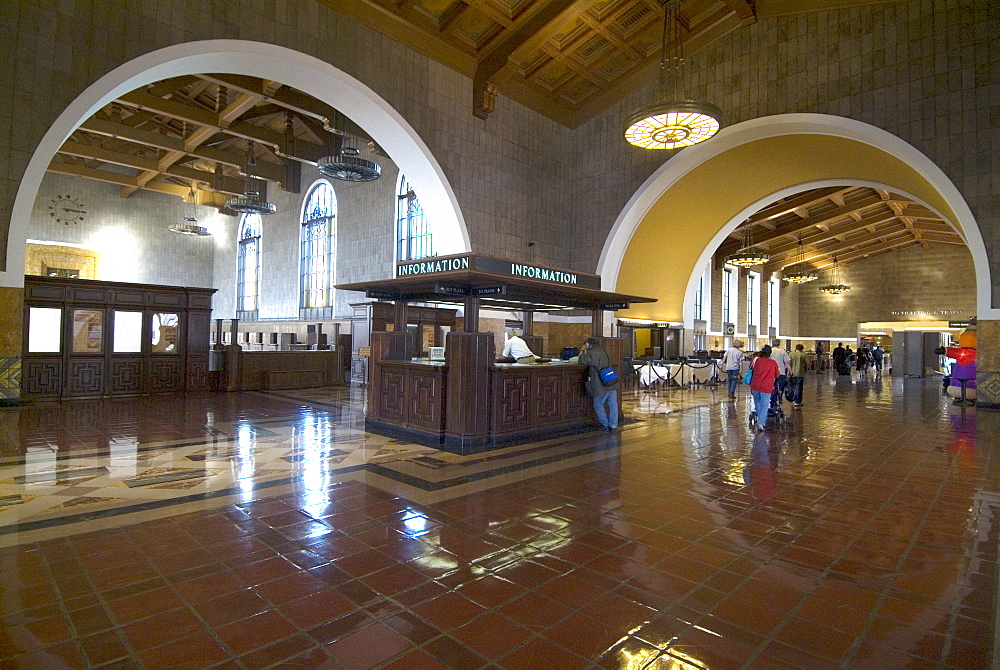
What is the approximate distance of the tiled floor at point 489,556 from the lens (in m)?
2.07

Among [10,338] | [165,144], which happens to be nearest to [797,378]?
[10,338]

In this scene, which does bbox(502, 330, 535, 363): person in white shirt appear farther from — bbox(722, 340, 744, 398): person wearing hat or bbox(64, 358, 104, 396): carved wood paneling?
bbox(64, 358, 104, 396): carved wood paneling

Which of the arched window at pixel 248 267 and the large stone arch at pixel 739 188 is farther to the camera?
the arched window at pixel 248 267

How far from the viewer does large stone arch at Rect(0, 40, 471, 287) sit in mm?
6824

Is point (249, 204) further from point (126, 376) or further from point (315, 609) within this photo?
point (315, 609)

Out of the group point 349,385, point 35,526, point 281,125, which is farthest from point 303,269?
point 35,526

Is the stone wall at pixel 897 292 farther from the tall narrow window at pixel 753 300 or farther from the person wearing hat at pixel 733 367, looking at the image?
the person wearing hat at pixel 733 367

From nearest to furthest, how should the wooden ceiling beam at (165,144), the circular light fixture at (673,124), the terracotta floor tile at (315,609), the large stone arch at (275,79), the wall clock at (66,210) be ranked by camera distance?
the terracotta floor tile at (315,609) < the large stone arch at (275,79) < the circular light fixture at (673,124) < the wooden ceiling beam at (165,144) < the wall clock at (66,210)

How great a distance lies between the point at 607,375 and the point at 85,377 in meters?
9.21

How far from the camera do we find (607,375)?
6980mm

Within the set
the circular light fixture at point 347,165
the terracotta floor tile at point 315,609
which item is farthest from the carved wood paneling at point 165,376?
the terracotta floor tile at point 315,609

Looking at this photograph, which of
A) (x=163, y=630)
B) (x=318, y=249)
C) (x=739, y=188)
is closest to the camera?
(x=163, y=630)


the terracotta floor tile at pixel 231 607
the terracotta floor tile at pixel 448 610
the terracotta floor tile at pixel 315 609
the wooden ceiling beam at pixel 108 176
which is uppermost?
the wooden ceiling beam at pixel 108 176

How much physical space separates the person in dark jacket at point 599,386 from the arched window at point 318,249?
1349 centimetres
